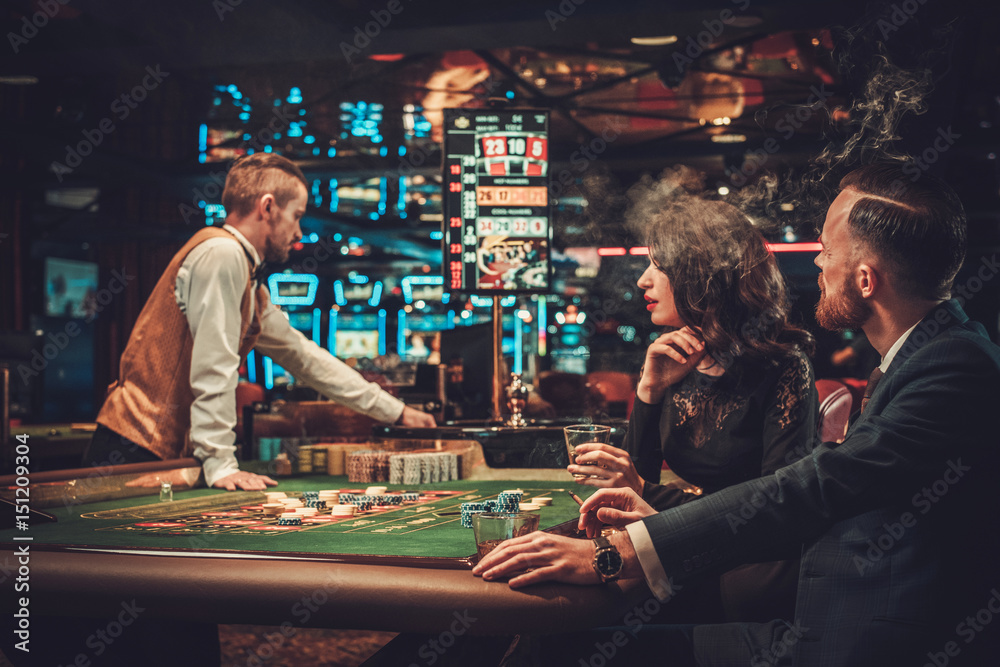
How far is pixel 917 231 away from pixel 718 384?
729mm

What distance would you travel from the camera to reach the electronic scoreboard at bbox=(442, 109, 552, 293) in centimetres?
402

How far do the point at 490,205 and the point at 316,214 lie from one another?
22.7 ft

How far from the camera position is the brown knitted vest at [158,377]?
2682 millimetres

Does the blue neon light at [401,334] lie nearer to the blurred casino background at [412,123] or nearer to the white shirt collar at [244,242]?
the blurred casino background at [412,123]

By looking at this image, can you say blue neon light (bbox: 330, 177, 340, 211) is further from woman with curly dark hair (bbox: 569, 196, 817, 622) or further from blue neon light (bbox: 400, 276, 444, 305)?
woman with curly dark hair (bbox: 569, 196, 817, 622)

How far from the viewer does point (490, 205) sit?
406cm

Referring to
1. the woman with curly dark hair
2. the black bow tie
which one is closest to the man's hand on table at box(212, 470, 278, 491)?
the black bow tie

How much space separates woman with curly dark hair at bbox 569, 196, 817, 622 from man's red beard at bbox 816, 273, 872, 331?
1.33 ft

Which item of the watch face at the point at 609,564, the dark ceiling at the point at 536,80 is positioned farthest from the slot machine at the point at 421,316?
the watch face at the point at 609,564

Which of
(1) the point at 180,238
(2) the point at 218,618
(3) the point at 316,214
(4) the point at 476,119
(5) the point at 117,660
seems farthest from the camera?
(3) the point at 316,214

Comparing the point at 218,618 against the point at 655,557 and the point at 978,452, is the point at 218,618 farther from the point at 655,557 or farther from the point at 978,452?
the point at 978,452

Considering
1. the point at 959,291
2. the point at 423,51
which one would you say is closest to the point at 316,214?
the point at 423,51

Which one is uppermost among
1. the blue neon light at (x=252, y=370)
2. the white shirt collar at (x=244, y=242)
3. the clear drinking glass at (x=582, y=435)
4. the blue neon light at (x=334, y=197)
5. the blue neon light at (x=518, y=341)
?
the blue neon light at (x=334, y=197)

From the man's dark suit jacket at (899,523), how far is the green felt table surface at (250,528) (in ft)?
1.69
